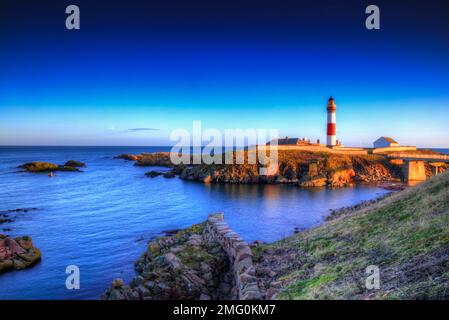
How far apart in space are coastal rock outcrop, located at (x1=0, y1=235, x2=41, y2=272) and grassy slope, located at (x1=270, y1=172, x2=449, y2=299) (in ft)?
51.1

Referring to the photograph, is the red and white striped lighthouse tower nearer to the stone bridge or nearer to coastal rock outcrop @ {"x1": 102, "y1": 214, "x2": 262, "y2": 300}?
the stone bridge

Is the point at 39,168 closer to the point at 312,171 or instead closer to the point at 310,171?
the point at 310,171

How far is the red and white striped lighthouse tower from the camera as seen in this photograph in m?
62.0

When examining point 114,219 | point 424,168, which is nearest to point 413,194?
point 114,219

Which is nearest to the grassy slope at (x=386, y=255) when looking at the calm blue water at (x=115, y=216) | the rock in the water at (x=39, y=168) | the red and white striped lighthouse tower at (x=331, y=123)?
the calm blue water at (x=115, y=216)

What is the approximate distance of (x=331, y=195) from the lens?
42.4 m

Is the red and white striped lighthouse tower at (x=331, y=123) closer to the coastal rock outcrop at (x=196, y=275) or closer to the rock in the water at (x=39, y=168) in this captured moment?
the coastal rock outcrop at (x=196, y=275)

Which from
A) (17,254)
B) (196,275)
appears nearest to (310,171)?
(196,275)

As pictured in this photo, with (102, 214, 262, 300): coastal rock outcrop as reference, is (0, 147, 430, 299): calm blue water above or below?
below

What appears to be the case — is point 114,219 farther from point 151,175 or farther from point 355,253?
point 151,175

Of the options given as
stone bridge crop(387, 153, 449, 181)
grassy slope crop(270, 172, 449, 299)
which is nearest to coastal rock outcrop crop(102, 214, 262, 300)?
grassy slope crop(270, 172, 449, 299)

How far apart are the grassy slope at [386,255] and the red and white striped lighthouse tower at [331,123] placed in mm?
52256

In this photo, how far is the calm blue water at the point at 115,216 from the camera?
1606 centimetres

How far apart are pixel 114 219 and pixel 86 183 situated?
28.5 meters
